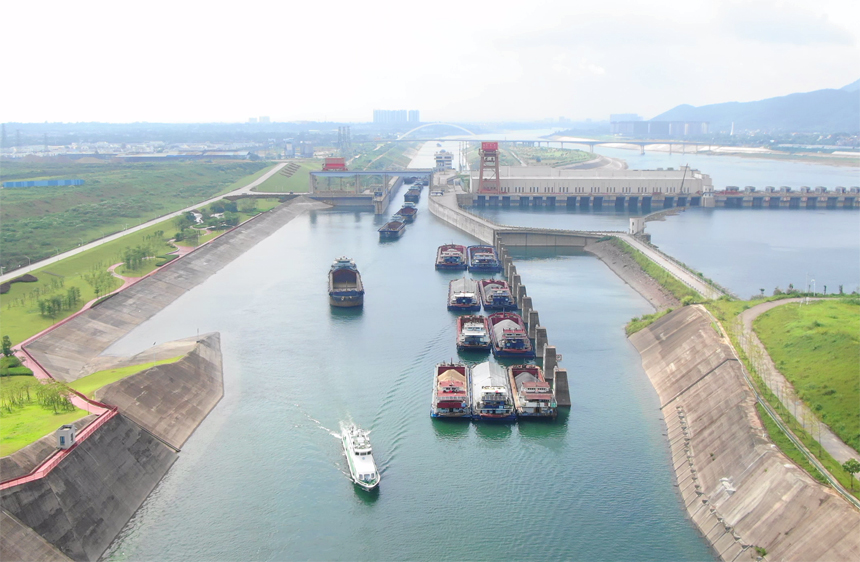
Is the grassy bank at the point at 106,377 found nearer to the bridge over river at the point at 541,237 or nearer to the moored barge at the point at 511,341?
the moored barge at the point at 511,341

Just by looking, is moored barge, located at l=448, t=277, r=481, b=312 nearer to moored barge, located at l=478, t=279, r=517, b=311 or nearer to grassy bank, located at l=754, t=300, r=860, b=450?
moored barge, located at l=478, t=279, r=517, b=311

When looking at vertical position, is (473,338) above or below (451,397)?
above

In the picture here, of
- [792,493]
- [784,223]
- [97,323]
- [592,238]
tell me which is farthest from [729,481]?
[784,223]

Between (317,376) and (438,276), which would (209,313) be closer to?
(317,376)

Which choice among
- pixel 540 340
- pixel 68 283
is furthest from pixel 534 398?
pixel 68 283

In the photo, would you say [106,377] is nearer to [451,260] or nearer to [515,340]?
[515,340]

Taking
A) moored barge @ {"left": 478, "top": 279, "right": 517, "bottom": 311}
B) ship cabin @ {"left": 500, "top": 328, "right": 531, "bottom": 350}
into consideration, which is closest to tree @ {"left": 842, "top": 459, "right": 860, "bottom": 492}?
ship cabin @ {"left": 500, "top": 328, "right": 531, "bottom": 350}

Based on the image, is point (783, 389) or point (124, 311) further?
point (124, 311)
